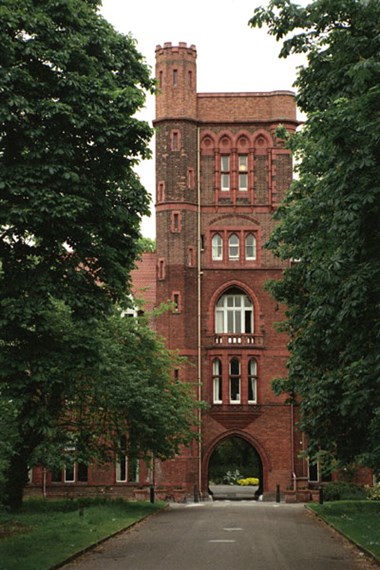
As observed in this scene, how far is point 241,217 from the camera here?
5428cm

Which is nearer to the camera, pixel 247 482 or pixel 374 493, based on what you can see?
pixel 374 493

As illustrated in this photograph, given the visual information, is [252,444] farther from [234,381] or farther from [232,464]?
[232,464]

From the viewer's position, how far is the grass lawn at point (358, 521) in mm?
21500

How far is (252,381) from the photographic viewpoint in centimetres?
5319

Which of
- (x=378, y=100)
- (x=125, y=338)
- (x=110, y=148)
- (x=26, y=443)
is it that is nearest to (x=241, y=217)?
(x=125, y=338)

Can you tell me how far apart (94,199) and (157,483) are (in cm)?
3516

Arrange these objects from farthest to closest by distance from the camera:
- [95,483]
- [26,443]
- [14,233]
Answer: [95,483]
[26,443]
[14,233]

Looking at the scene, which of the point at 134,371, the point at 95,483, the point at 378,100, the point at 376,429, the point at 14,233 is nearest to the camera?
the point at 378,100

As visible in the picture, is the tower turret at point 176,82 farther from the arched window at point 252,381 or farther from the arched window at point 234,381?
the arched window at point 252,381

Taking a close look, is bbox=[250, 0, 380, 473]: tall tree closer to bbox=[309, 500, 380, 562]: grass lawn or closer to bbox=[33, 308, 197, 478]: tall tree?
bbox=[309, 500, 380, 562]: grass lawn

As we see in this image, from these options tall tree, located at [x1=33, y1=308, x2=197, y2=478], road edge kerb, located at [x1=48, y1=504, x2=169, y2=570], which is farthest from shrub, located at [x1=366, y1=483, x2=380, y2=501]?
road edge kerb, located at [x1=48, y1=504, x2=169, y2=570]

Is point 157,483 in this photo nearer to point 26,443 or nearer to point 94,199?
point 26,443

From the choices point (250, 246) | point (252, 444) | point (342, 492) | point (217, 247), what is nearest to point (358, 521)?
point (342, 492)

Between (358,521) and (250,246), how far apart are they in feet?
90.4
